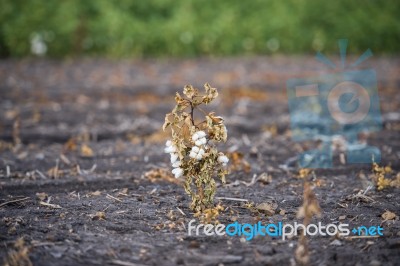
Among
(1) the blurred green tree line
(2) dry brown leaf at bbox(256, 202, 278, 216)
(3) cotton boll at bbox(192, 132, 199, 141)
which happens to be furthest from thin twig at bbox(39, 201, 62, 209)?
(1) the blurred green tree line

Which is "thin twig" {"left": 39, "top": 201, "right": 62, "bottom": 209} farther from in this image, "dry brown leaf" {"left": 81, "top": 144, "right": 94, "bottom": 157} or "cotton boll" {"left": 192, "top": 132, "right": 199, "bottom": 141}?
"dry brown leaf" {"left": 81, "top": 144, "right": 94, "bottom": 157}

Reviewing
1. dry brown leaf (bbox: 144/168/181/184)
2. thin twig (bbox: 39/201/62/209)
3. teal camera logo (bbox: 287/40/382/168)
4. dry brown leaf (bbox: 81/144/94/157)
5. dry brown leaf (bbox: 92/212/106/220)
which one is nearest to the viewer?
dry brown leaf (bbox: 92/212/106/220)

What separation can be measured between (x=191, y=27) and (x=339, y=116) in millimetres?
5705

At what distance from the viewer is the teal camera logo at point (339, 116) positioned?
3.71m

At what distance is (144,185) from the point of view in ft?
10.6

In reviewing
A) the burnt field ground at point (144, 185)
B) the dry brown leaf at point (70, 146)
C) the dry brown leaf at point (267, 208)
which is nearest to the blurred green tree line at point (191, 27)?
the burnt field ground at point (144, 185)

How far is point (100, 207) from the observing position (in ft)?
9.16

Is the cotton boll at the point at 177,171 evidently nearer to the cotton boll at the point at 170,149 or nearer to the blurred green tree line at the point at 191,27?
the cotton boll at the point at 170,149

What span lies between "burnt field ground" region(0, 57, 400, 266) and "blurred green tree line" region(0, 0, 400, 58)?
296cm

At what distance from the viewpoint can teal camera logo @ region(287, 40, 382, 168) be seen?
12.2ft

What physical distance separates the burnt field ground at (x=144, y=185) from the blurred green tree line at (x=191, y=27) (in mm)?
2961

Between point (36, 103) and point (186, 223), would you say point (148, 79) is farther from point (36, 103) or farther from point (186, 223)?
point (186, 223)

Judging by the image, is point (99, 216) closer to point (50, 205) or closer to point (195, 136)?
point (50, 205)

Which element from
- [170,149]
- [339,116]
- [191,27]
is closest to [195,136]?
[170,149]
